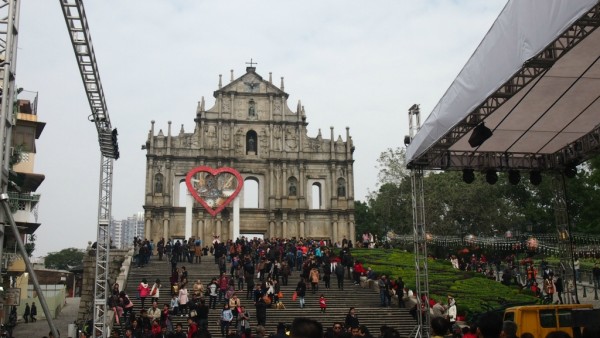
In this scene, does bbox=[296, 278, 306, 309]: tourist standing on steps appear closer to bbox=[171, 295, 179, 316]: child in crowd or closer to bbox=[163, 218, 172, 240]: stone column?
bbox=[171, 295, 179, 316]: child in crowd

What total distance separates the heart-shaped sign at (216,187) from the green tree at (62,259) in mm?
66618

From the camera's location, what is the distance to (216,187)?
45.2m

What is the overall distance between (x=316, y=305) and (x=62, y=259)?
89.7 m

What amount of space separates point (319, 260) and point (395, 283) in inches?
261

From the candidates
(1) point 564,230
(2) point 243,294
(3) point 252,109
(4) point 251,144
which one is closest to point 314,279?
(2) point 243,294

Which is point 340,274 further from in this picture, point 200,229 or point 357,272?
point 200,229

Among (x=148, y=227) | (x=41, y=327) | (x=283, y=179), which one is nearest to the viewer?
(x=41, y=327)

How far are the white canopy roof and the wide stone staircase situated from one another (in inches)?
282

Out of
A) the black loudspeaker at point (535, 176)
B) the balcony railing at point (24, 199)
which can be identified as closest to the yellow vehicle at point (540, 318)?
the black loudspeaker at point (535, 176)

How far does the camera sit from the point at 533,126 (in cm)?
1664

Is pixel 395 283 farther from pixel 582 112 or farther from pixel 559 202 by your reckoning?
pixel 582 112

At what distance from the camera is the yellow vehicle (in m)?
13.4

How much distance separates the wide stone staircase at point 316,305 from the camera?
2253 centimetres

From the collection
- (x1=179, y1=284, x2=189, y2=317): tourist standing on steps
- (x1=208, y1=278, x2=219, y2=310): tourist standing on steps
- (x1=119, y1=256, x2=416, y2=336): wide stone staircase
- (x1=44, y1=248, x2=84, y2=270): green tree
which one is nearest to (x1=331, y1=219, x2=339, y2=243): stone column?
(x1=119, y1=256, x2=416, y2=336): wide stone staircase
